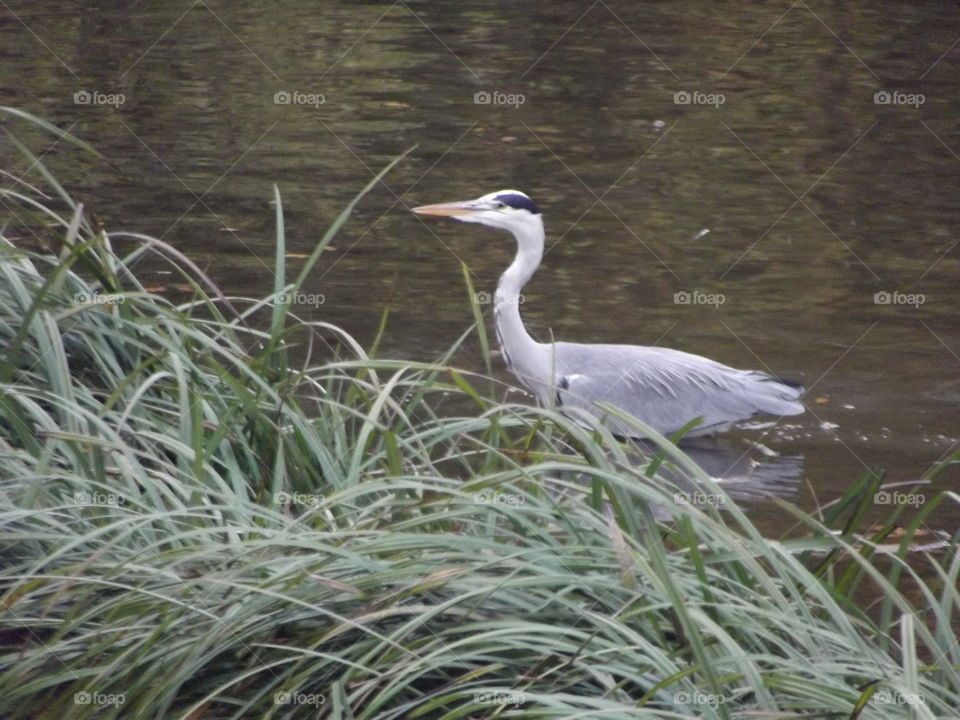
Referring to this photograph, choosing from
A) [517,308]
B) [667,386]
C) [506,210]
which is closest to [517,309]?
[517,308]

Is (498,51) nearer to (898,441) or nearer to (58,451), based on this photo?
(898,441)

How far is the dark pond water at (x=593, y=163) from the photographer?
7.77 m

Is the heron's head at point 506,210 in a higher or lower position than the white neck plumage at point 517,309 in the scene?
higher

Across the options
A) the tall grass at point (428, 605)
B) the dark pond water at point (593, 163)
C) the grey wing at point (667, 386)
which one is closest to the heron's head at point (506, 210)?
the grey wing at point (667, 386)

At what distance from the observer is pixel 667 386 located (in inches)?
275

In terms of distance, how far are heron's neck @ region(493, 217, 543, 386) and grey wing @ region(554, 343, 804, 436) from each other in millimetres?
156

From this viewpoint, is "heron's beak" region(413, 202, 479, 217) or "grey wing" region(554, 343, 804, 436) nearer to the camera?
"grey wing" region(554, 343, 804, 436)

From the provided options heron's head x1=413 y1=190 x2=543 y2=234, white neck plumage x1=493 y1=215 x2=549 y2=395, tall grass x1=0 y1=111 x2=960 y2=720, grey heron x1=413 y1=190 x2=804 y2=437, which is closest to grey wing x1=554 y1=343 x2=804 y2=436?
grey heron x1=413 y1=190 x2=804 y2=437

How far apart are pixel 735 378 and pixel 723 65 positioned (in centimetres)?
834

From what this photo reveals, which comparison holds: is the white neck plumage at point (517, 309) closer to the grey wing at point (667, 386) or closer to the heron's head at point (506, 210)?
the heron's head at point (506, 210)

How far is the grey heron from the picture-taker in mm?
6719

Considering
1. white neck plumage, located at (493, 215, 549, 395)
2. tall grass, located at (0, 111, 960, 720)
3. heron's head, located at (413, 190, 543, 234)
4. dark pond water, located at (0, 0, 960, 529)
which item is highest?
tall grass, located at (0, 111, 960, 720)

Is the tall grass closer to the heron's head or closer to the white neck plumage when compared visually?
the white neck plumage

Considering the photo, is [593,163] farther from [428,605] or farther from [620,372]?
[428,605]
